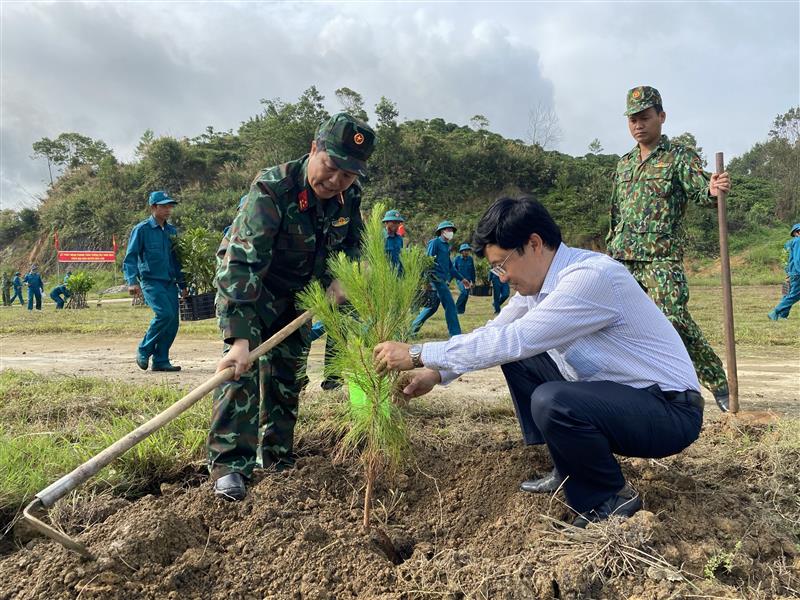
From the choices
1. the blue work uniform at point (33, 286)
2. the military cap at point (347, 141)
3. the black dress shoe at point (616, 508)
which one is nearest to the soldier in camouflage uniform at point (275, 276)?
the military cap at point (347, 141)

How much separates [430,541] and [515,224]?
126 centimetres

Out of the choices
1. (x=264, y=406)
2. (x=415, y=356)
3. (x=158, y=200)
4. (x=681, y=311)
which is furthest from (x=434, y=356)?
(x=158, y=200)

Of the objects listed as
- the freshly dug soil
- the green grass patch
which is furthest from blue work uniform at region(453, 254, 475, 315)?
the freshly dug soil

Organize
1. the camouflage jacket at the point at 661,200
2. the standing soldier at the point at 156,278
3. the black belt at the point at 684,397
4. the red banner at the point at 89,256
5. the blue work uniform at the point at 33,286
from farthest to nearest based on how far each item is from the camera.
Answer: the red banner at the point at 89,256 → the blue work uniform at the point at 33,286 → the standing soldier at the point at 156,278 → the camouflage jacket at the point at 661,200 → the black belt at the point at 684,397

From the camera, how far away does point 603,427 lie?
6.39ft

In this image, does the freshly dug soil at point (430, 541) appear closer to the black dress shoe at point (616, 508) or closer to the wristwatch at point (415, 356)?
the black dress shoe at point (616, 508)

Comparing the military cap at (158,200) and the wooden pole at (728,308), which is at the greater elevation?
the military cap at (158,200)

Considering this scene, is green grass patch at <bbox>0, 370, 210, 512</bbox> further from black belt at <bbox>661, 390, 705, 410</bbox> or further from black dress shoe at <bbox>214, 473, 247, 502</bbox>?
black belt at <bbox>661, 390, 705, 410</bbox>

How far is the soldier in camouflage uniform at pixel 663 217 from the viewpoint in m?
3.43

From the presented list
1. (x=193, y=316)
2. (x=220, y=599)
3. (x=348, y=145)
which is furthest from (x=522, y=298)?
(x=193, y=316)

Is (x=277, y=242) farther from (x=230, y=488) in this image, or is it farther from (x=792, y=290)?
(x=792, y=290)

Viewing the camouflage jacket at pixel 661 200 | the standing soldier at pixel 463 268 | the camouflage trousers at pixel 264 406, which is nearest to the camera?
the camouflage trousers at pixel 264 406

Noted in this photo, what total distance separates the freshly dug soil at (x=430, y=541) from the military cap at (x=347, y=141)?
1.40 meters

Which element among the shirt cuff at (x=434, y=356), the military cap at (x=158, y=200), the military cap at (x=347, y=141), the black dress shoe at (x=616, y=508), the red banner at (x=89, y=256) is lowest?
the black dress shoe at (x=616, y=508)
